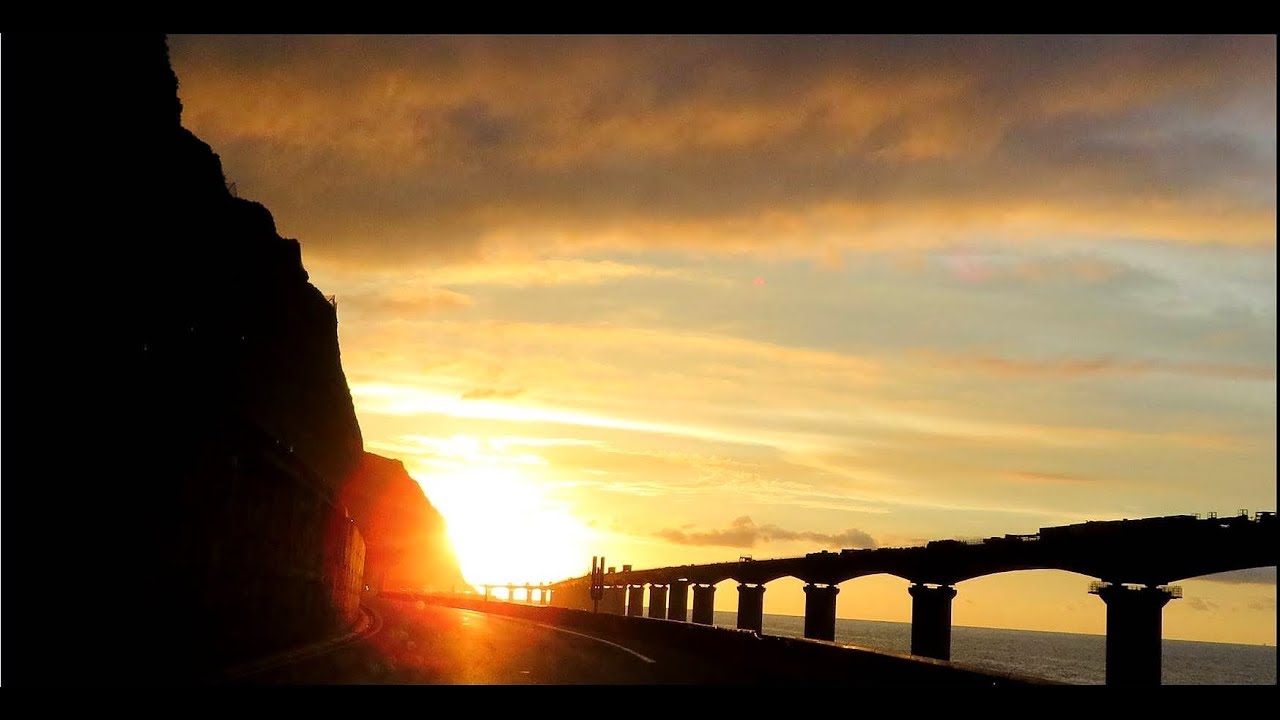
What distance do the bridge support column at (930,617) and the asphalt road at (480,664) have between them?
2771 inches

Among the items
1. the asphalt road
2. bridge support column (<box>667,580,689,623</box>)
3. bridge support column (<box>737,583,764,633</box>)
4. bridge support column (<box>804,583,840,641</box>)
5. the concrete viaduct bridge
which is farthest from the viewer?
bridge support column (<box>667,580,689,623</box>)

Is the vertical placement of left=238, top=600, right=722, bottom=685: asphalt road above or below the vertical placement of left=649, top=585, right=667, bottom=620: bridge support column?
above

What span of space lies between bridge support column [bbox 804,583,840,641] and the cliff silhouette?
82128 millimetres

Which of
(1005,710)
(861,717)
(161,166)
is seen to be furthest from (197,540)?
(161,166)

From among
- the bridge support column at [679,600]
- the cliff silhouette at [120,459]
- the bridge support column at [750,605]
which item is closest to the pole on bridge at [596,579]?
the cliff silhouette at [120,459]

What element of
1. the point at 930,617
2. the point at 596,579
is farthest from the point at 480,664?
the point at 930,617

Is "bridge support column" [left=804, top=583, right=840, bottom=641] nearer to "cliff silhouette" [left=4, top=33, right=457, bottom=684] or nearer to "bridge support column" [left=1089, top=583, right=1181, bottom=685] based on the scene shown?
"bridge support column" [left=1089, top=583, right=1181, bottom=685]

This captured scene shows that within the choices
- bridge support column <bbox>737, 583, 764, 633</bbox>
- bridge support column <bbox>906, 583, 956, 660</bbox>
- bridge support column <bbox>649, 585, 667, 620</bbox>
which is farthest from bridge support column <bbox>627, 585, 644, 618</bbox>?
bridge support column <bbox>906, 583, 956, 660</bbox>

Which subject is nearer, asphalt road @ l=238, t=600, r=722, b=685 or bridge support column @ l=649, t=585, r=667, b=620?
asphalt road @ l=238, t=600, r=722, b=685

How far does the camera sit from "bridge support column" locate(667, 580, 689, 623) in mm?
169375

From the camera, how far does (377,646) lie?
29.2m

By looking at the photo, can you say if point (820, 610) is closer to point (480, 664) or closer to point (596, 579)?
point (596, 579)

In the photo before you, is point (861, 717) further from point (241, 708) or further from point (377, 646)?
point (377, 646)
